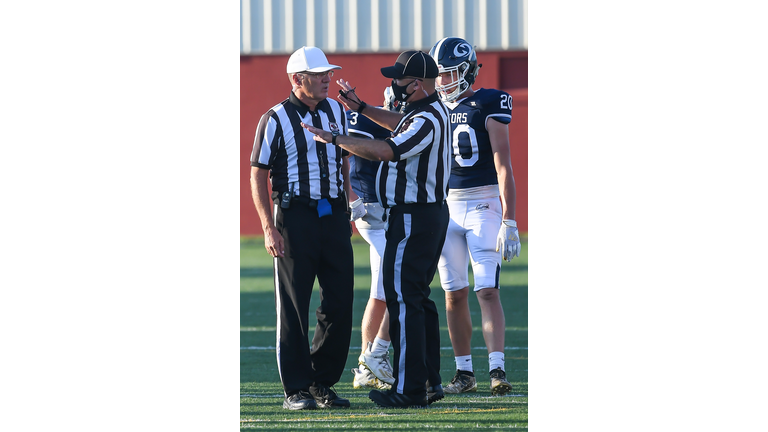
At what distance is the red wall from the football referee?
9745 millimetres

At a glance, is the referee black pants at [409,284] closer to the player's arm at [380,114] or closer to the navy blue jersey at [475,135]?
the player's arm at [380,114]

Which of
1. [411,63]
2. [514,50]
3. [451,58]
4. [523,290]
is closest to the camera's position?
[411,63]

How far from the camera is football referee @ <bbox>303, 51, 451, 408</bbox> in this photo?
3.25 m

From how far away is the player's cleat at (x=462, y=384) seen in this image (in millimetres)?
3717

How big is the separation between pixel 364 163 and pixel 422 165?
98 centimetres

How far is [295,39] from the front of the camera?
1309cm

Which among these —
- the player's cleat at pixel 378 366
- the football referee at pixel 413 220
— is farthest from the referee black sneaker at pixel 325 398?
the player's cleat at pixel 378 366

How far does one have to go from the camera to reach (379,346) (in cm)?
394

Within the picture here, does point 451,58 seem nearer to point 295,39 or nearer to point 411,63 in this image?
point 411,63

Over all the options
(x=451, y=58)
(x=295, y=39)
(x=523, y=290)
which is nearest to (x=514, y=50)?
(x=295, y=39)

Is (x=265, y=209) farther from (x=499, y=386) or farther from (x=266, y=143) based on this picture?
(x=499, y=386)

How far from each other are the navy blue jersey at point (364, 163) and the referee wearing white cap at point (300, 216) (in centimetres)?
69
